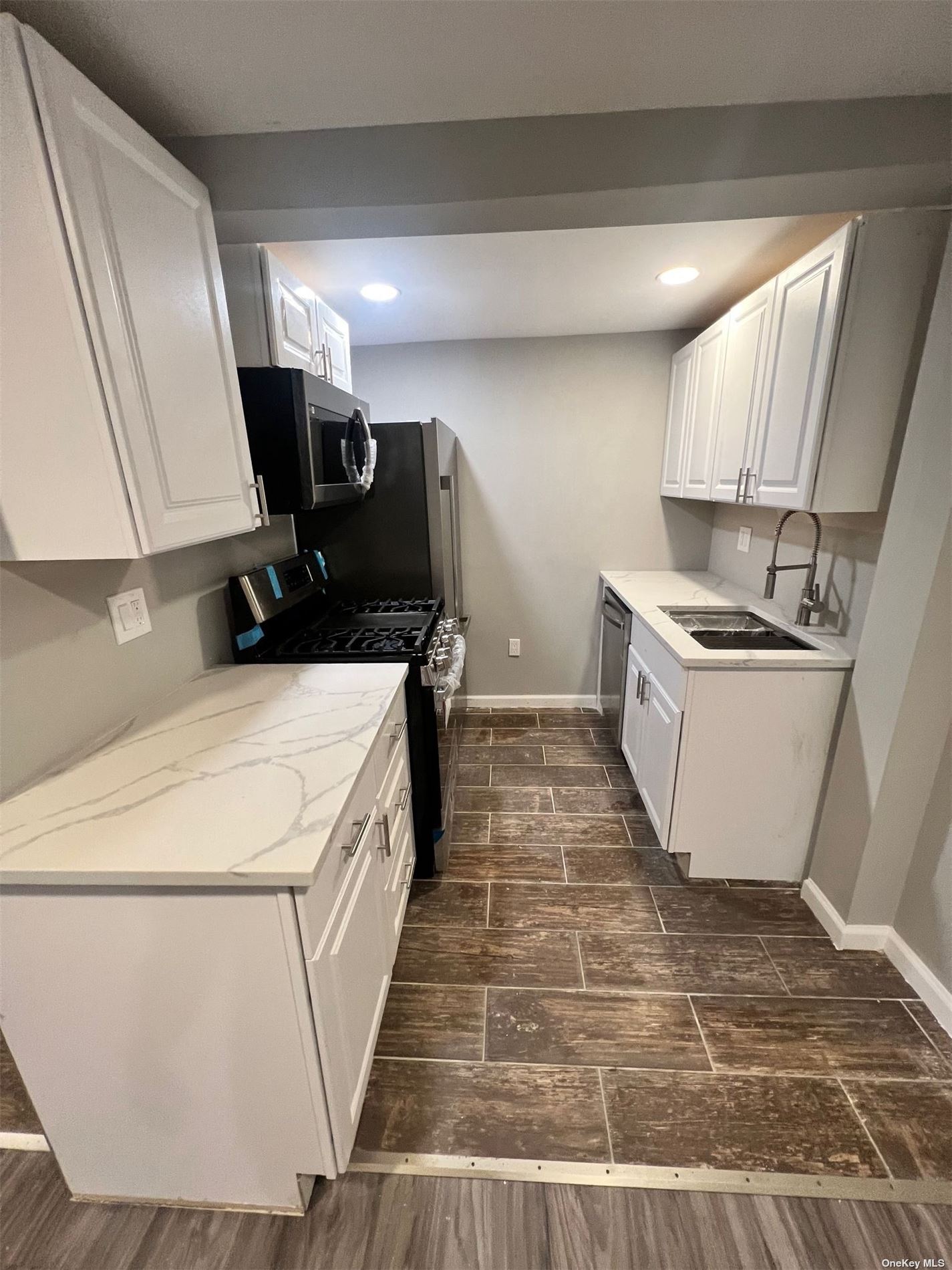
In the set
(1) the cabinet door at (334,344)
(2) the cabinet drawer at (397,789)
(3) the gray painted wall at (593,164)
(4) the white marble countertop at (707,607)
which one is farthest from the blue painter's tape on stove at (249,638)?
(4) the white marble countertop at (707,607)

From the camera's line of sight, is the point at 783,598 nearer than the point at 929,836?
No

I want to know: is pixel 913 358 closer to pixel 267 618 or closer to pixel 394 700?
pixel 394 700

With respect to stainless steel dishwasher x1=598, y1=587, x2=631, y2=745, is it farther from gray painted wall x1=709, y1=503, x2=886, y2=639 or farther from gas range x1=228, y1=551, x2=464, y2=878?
gas range x1=228, y1=551, x2=464, y2=878

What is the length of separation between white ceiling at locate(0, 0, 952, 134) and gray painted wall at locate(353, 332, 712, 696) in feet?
5.85

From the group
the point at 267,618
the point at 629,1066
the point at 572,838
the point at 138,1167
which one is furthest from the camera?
the point at 572,838

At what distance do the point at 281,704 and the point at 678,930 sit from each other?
61.5 inches

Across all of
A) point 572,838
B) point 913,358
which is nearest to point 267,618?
point 572,838

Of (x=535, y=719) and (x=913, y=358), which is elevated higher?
(x=913, y=358)

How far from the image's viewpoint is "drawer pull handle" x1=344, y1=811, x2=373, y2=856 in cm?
107

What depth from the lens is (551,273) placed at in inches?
79.5

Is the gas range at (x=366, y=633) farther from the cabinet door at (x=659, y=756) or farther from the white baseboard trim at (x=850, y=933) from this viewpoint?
the white baseboard trim at (x=850, y=933)

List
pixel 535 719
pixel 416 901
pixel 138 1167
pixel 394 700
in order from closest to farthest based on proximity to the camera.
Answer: pixel 138 1167
pixel 394 700
pixel 416 901
pixel 535 719

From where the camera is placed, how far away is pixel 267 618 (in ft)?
5.77

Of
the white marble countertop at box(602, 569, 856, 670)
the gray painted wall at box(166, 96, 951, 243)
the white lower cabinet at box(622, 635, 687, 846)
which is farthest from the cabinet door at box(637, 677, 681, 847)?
the gray painted wall at box(166, 96, 951, 243)
